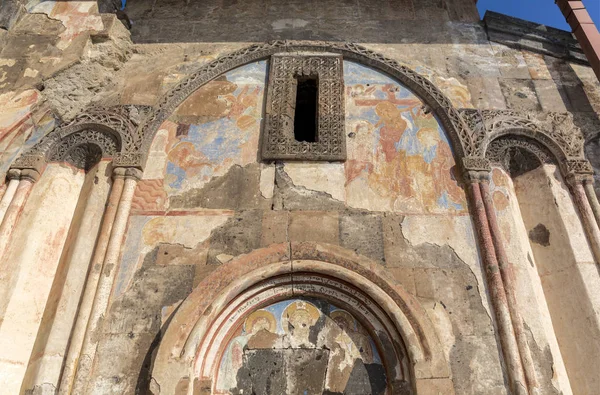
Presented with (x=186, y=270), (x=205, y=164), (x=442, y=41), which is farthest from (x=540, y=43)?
(x=186, y=270)

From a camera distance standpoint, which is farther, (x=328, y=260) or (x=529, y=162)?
(x=529, y=162)

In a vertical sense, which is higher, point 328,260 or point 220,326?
point 328,260

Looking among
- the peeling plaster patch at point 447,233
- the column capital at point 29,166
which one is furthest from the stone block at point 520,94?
the column capital at point 29,166

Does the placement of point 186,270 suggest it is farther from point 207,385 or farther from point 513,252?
point 513,252

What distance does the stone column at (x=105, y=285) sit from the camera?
13.8ft

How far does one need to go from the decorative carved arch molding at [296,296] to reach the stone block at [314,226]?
176 millimetres

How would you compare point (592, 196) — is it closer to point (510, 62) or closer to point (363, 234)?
point (510, 62)

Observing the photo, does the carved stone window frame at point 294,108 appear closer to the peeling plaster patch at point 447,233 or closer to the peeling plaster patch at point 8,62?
the peeling plaster patch at point 447,233

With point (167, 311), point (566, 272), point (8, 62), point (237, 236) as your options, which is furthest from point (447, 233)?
point (8, 62)

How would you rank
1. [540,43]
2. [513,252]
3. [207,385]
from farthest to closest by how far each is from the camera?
1. [540,43]
2. [513,252]
3. [207,385]

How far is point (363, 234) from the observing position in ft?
16.5

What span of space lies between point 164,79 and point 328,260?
3785 millimetres

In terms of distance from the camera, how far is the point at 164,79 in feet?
21.3

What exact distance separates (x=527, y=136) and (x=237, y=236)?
4.10m
